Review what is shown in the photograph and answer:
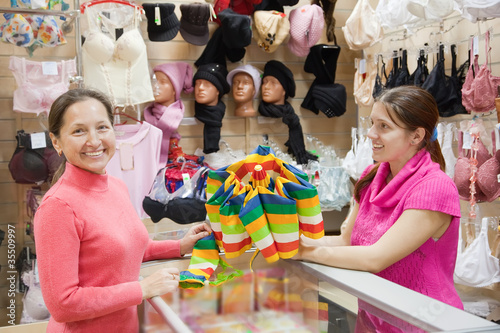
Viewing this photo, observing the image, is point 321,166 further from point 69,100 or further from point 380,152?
point 69,100

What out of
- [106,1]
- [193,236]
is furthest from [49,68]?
[193,236]

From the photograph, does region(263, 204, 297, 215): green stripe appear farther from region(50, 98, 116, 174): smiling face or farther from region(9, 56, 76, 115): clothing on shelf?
region(9, 56, 76, 115): clothing on shelf

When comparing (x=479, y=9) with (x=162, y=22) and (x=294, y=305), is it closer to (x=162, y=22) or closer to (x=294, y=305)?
(x=162, y=22)

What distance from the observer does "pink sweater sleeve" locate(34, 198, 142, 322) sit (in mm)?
1392

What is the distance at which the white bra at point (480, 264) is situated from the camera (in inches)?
129

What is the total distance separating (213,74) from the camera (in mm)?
4293

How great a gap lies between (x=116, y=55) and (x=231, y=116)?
1182 millimetres

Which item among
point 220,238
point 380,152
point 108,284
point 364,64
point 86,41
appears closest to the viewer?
point 108,284

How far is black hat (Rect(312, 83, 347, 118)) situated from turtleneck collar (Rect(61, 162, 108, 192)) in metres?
3.34

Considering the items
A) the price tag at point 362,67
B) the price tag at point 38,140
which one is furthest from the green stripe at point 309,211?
the price tag at point 362,67

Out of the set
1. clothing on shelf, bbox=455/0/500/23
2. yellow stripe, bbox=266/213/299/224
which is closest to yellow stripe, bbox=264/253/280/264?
yellow stripe, bbox=266/213/299/224

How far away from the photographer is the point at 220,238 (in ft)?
5.45

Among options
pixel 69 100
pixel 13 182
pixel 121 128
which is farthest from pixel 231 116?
pixel 69 100

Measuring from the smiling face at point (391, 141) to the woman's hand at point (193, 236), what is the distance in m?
0.68
